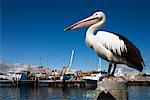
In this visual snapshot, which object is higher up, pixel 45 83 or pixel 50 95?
pixel 45 83

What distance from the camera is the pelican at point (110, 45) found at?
6051mm

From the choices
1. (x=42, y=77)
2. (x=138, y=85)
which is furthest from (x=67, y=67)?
(x=138, y=85)

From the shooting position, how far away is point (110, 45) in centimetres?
629

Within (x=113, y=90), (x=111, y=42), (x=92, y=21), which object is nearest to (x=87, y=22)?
(x=92, y=21)

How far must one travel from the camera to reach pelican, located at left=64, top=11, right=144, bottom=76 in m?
6.05

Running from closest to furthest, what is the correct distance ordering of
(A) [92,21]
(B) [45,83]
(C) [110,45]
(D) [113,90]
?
(D) [113,90] → (C) [110,45] → (A) [92,21] → (B) [45,83]

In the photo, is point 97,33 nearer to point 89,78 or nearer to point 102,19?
point 102,19

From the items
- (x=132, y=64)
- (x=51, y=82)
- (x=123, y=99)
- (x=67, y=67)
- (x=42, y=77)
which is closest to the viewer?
(x=123, y=99)

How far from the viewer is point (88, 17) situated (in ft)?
21.5

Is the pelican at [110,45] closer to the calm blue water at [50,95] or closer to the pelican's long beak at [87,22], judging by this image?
the pelican's long beak at [87,22]

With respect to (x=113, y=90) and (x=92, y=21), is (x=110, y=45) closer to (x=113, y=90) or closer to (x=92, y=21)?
(x=92, y=21)

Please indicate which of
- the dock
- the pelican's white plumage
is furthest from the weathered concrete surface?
the dock

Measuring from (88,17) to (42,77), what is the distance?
2182 inches

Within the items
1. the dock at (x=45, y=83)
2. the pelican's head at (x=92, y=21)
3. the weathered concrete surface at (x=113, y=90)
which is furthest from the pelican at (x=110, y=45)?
the dock at (x=45, y=83)
